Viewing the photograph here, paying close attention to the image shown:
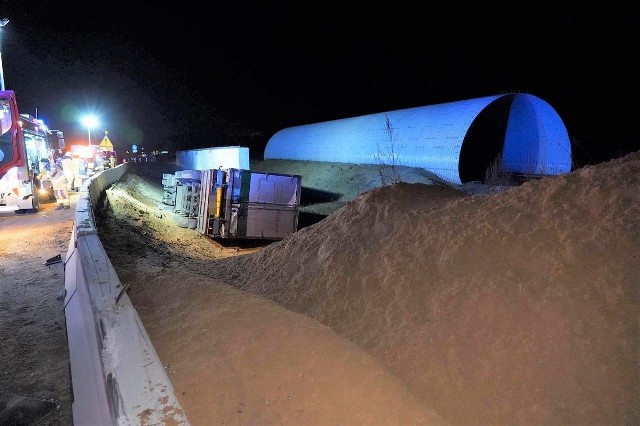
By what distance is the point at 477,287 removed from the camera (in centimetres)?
349

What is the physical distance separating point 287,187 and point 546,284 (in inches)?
407

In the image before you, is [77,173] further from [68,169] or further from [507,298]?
[507,298]

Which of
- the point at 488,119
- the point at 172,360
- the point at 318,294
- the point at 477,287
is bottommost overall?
the point at 172,360

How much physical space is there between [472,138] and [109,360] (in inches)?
902

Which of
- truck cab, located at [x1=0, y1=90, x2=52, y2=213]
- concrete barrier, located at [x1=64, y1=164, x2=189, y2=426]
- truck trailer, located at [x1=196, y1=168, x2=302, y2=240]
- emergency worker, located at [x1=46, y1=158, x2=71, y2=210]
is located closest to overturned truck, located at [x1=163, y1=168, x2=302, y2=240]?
truck trailer, located at [x1=196, y1=168, x2=302, y2=240]

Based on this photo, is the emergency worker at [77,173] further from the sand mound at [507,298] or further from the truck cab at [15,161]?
the sand mound at [507,298]

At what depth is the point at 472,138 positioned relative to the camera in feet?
75.4

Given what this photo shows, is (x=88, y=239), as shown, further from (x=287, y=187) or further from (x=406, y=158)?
(x=406, y=158)

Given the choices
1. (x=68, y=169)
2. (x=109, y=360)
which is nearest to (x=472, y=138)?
(x=68, y=169)

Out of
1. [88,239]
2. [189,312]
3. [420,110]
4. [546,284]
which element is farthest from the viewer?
[420,110]

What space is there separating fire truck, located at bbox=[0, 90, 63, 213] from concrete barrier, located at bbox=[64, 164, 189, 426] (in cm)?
1025

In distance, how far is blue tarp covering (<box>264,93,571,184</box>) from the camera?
805 inches

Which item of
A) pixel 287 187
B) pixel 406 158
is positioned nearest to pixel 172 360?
pixel 287 187

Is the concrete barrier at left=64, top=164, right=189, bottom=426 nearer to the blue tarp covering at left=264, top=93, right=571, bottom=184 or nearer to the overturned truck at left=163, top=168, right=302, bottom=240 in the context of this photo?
the overturned truck at left=163, top=168, right=302, bottom=240
